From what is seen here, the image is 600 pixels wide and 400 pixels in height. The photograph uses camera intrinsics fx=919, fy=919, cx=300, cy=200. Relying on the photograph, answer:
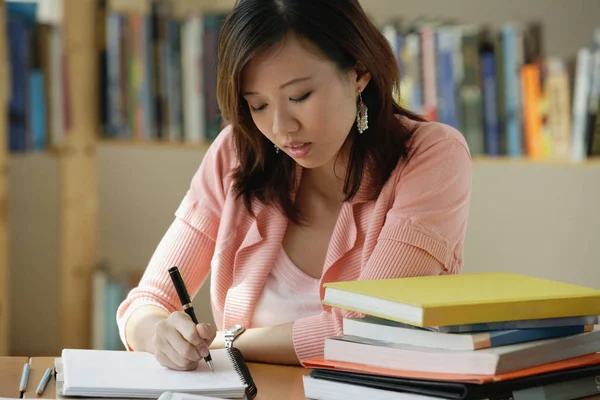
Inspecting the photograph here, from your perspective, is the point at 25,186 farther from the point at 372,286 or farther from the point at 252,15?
the point at 372,286

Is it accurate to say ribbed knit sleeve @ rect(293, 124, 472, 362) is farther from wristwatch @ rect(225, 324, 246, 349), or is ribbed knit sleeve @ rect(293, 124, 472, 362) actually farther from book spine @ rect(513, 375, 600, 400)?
book spine @ rect(513, 375, 600, 400)

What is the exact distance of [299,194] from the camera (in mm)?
1691

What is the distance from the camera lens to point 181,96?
2914 millimetres

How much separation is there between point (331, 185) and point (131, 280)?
5.23 feet

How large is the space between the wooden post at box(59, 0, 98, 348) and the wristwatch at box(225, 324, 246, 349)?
155 centimetres

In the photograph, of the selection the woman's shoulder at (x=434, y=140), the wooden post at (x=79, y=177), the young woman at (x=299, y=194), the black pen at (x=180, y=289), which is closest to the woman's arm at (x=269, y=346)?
the young woman at (x=299, y=194)

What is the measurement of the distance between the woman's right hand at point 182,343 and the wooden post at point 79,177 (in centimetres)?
171

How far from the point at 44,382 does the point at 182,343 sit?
0.18 metres

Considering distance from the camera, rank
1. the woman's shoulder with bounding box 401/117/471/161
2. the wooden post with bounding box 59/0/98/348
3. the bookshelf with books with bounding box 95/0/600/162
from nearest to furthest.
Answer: the woman's shoulder with bounding box 401/117/471/161 → the bookshelf with books with bounding box 95/0/600/162 → the wooden post with bounding box 59/0/98/348

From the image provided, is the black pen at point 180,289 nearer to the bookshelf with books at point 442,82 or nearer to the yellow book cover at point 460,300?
the yellow book cover at point 460,300

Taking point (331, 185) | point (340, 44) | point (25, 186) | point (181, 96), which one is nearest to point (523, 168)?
point (181, 96)

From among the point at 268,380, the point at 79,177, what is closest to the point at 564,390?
the point at 268,380

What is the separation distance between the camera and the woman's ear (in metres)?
1.51

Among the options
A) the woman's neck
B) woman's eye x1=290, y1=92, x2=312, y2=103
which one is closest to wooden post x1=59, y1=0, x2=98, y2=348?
the woman's neck
